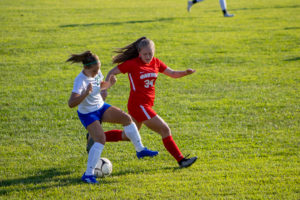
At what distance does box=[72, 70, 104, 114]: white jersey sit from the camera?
17.9ft

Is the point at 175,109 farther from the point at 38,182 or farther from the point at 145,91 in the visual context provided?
the point at 38,182

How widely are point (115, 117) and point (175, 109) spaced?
3.51 meters

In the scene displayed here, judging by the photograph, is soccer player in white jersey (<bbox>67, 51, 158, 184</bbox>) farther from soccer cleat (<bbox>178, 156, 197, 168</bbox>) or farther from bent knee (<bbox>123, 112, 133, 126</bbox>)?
soccer cleat (<bbox>178, 156, 197, 168</bbox>)

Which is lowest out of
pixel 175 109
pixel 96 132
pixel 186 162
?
pixel 175 109

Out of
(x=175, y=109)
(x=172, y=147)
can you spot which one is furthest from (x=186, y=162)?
(x=175, y=109)

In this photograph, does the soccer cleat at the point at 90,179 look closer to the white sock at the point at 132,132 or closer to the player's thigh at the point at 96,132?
the player's thigh at the point at 96,132

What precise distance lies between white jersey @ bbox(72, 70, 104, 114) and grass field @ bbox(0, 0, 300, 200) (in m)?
0.97

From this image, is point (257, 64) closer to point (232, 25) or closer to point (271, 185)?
point (232, 25)

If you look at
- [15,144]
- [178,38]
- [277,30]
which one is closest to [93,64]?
[15,144]

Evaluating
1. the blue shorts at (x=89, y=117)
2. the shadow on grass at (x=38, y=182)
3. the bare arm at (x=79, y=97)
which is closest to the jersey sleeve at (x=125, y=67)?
the blue shorts at (x=89, y=117)

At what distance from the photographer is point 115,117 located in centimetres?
586

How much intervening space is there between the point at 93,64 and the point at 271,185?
276 centimetres

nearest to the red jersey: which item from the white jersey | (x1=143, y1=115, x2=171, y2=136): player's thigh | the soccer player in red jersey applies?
the soccer player in red jersey

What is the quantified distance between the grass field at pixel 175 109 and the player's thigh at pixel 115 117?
2.39 ft
